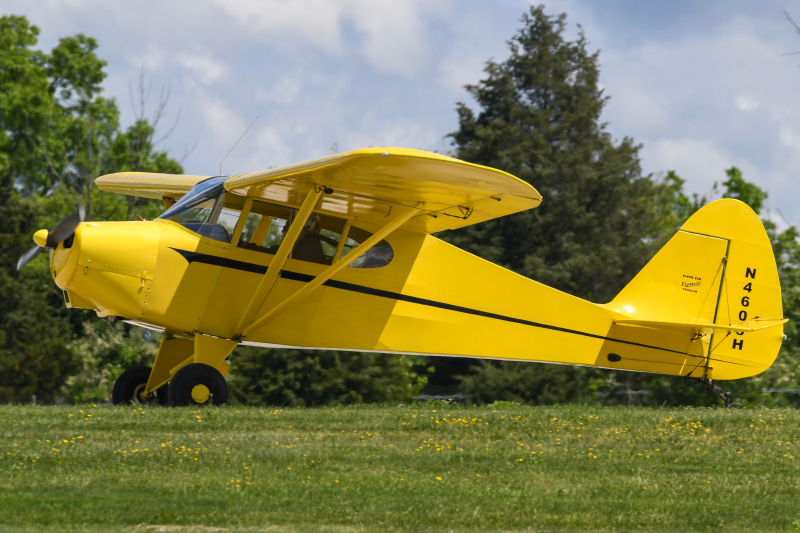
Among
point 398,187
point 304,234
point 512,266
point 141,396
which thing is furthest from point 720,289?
point 512,266

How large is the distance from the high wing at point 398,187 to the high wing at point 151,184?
3197 millimetres

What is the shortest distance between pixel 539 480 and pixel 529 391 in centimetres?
1793

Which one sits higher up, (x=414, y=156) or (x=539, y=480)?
(x=414, y=156)

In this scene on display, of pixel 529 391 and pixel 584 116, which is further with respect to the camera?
pixel 584 116

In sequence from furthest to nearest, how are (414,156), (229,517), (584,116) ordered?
(584,116) → (414,156) → (229,517)

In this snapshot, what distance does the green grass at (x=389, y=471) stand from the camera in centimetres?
641

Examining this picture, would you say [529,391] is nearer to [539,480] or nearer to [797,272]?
[797,272]

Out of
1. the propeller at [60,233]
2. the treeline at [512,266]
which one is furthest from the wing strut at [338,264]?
the treeline at [512,266]

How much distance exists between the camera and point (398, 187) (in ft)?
33.5

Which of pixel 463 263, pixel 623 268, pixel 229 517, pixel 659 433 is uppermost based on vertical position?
pixel 623 268

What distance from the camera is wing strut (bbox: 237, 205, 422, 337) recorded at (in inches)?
418

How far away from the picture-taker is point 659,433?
962cm

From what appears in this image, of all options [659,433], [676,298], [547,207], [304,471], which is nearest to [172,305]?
[304,471]

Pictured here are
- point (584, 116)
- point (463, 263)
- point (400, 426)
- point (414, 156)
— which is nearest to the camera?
point (414, 156)
